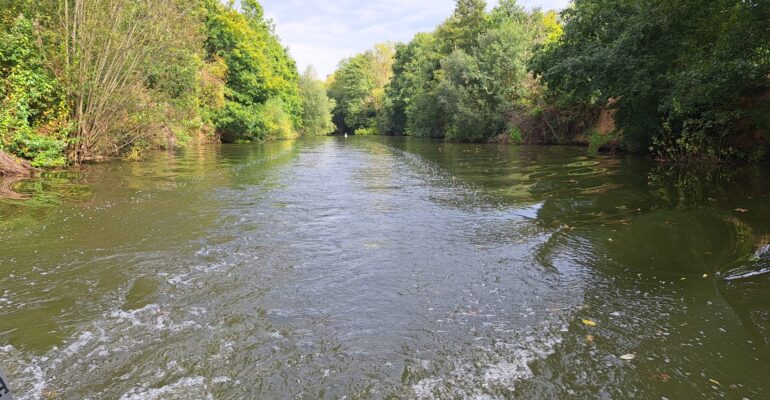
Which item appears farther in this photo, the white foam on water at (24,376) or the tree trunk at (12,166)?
the tree trunk at (12,166)

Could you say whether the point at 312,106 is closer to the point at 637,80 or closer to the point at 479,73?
the point at 479,73

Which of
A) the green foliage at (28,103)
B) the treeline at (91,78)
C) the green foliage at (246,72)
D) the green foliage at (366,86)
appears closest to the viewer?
the green foliage at (28,103)

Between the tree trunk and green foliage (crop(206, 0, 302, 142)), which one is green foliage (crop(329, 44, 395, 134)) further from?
the tree trunk

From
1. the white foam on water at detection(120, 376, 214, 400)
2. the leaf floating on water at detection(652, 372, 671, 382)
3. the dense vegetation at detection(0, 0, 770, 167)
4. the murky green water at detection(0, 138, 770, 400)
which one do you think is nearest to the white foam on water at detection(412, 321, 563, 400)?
the murky green water at detection(0, 138, 770, 400)

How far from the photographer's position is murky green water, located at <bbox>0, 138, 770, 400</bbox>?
3.09 metres

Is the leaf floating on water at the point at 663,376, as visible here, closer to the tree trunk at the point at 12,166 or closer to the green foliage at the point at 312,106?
the tree trunk at the point at 12,166

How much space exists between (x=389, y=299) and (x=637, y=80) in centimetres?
1164

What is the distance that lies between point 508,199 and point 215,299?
6.84 m

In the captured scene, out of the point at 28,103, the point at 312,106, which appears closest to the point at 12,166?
the point at 28,103

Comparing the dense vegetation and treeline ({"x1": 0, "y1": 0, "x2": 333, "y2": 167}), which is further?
treeline ({"x1": 0, "y1": 0, "x2": 333, "y2": 167})

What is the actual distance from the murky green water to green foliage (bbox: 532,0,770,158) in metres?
2.67

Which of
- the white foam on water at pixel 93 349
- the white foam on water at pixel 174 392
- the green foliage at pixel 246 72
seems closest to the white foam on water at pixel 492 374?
the white foam on water at pixel 174 392

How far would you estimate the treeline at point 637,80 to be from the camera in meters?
9.62

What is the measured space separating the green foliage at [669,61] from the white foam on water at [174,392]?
1044 cm
